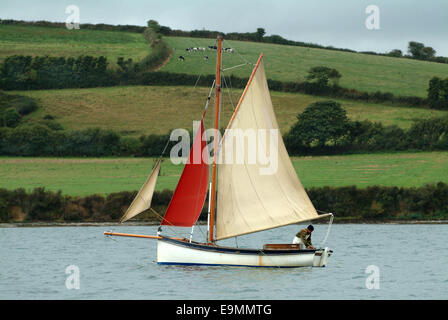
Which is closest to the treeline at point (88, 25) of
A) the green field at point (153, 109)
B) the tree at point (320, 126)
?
the green field at point (153, 109)

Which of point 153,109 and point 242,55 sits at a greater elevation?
point 242,55

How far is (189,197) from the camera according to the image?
124 feet

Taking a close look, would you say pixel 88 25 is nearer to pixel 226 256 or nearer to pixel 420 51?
pixel 420 51

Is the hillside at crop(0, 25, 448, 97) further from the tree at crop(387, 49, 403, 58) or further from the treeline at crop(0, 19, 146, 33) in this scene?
the tree at crop(387, 49, 403, 58)

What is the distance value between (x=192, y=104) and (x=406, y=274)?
75.2 m

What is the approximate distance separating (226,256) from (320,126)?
61.5m

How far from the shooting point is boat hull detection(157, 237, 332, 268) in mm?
37469

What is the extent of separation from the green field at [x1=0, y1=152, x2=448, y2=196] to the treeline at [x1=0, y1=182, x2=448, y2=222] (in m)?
3.96

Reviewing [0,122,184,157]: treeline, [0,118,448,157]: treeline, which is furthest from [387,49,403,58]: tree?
[0,122,184,157]: treeline

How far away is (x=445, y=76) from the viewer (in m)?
124

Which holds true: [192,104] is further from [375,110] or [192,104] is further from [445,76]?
[445,76]

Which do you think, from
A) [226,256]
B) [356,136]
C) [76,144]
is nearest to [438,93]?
[356,136]

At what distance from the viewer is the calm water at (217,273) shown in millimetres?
33281

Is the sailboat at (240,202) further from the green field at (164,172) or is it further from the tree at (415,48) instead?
the tree at (415,48)
